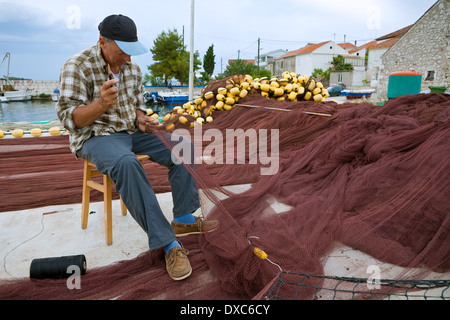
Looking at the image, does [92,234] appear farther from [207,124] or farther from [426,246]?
[207,124]

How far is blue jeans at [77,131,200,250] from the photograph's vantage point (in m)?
1.81

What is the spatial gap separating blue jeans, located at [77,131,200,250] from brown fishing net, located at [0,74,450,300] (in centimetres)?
17

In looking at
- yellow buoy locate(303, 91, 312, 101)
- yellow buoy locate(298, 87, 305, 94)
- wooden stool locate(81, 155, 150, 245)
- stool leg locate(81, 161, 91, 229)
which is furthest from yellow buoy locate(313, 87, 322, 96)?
stool leg locate(81, 161, 91, 229)

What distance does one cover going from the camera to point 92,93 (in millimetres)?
2201

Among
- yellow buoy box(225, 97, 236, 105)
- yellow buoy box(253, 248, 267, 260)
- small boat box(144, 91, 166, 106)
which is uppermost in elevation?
small boat box(144, 91, 166, 106)

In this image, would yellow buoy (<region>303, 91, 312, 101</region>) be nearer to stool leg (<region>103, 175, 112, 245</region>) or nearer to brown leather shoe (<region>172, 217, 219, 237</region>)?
brown leather shoe (<region>172, 217, 219, 237</region>)

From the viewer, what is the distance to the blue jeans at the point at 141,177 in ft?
5.93

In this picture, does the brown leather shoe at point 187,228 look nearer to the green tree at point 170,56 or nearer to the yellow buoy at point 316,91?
the yellow buoy at point 316,91

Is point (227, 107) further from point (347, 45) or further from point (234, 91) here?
point (347, 45)

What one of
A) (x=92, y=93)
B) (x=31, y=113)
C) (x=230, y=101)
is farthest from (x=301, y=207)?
(x=31, y=113)

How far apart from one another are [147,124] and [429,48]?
22.0 m

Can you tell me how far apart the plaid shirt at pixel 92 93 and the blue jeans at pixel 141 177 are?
0.07 meters

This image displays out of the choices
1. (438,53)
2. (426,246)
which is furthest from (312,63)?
(426,246)
